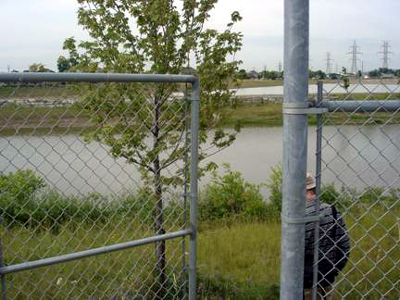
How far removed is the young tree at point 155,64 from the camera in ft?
12.8

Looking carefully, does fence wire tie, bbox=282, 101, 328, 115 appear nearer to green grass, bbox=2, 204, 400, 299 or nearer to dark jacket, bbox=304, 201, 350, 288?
dark jacket, bbox=304, 201, 350, 288

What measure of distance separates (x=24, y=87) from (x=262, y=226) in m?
4.60

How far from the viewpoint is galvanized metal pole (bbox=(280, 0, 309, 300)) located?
172 centimetres

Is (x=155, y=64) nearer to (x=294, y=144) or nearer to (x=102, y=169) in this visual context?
(x=102, y=169)

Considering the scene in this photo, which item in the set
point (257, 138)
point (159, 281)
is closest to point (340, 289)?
point (159, 281)

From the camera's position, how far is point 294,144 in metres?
1.79

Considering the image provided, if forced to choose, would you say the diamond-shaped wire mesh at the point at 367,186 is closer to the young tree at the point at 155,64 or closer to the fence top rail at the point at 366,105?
the fence top rail at the point at 366,105

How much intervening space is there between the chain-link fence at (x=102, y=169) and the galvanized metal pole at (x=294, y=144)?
0.77m

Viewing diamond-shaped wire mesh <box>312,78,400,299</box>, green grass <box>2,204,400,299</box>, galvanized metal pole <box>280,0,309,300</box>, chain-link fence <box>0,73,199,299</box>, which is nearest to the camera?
galvanized metal pole <box>280,0,309,300</box>

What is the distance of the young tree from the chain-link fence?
0.08 ft

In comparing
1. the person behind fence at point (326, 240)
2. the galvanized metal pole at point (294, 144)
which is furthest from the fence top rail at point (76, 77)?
the person behind fence at point (326, 240)

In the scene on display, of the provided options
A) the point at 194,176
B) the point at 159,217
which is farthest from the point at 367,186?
the point at 159,217

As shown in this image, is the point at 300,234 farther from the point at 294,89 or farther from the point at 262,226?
the point at 262,226

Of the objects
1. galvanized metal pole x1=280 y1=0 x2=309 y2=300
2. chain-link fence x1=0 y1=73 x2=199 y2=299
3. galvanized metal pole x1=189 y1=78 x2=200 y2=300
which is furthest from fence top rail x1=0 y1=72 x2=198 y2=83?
galvanized metal pole x1=280 y1=0 x2=309 y2=300
